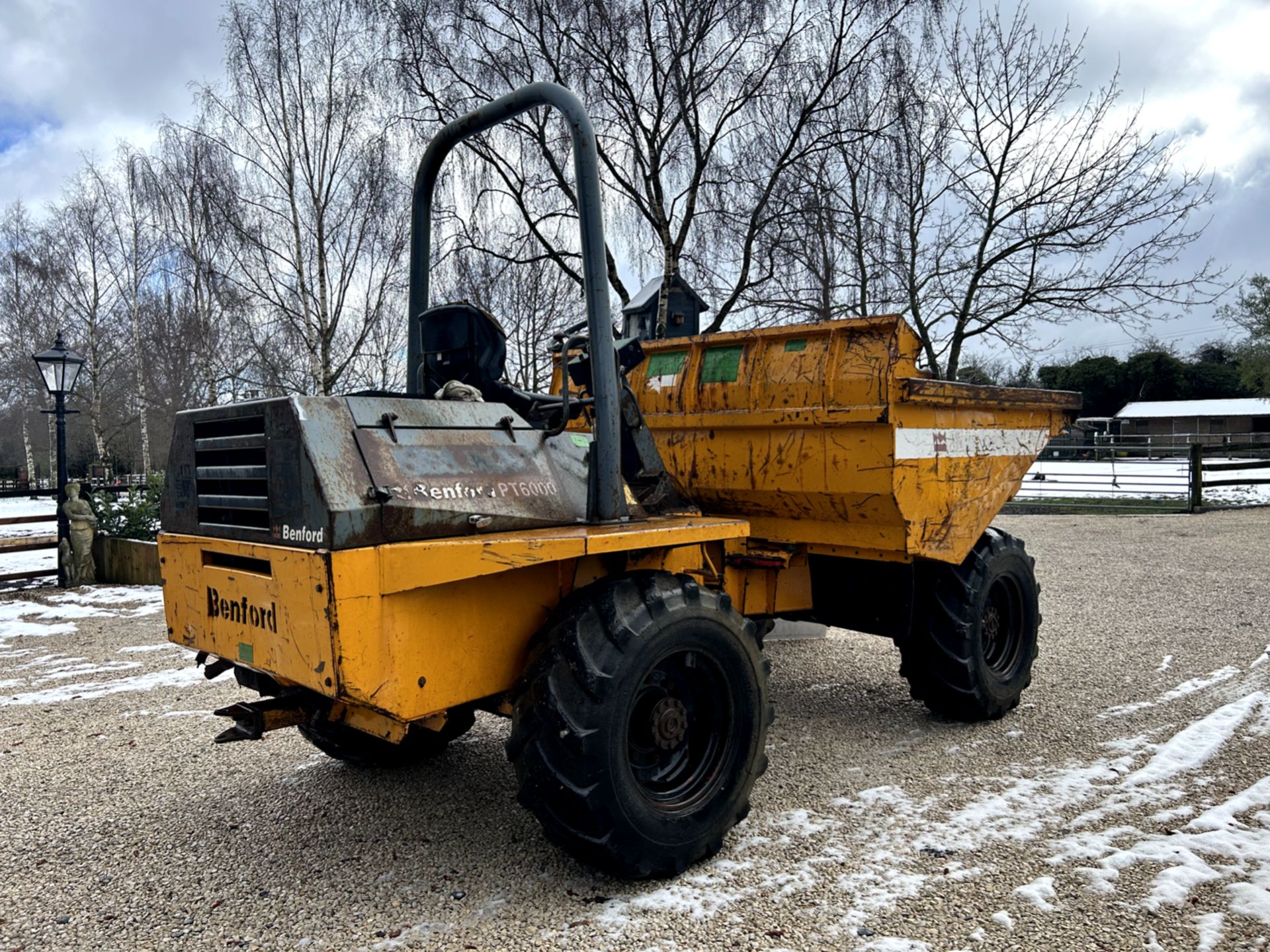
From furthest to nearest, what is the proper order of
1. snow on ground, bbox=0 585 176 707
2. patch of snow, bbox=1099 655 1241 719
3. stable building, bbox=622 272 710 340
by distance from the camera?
stable building, bbox=622 272 710 340 < snow on ground, bbox=0 585 176 707 < patch of snow, bbox=1099 655 1241 719

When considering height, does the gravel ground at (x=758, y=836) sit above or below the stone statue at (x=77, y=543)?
below

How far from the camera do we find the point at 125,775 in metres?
4.29

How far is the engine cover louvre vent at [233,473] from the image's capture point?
2816mm

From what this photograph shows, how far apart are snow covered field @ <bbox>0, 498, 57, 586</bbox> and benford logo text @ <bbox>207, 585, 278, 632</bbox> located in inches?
377

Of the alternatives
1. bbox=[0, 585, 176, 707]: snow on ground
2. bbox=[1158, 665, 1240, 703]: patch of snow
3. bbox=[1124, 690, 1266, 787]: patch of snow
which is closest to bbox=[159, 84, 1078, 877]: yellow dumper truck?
bbox=[1124, 690, 1266, 787]: patch of snow

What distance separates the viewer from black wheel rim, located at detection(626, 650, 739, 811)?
10.4 feet

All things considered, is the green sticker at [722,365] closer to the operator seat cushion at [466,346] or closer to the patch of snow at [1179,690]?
the operator seat cushion at [466,346]

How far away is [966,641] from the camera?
452 cm

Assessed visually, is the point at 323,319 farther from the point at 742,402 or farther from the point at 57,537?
the point at 742,402

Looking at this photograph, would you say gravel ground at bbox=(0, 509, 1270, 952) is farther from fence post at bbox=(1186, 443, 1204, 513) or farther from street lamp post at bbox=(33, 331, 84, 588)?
fence post at bbox=(1186, 443, 1204, 513)

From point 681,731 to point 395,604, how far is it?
1.20 meters

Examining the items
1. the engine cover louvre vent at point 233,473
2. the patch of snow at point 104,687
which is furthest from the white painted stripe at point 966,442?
the patch of snow at point 104,687

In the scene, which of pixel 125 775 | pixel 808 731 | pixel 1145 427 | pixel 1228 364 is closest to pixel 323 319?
pixel 125 775

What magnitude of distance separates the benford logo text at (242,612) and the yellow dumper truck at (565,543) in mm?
11
